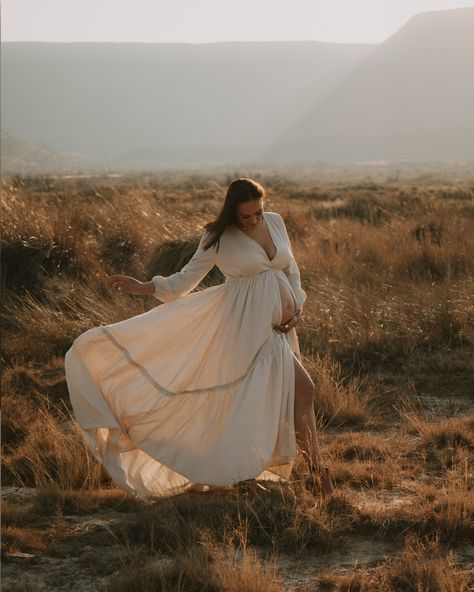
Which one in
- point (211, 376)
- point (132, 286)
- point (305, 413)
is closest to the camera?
point (305, 413)

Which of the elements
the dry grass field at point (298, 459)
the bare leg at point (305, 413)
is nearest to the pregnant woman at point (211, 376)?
the bare leg at point (305, 413)

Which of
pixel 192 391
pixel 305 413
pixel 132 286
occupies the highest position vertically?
pixel 132 286

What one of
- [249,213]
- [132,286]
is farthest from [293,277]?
[132,286]

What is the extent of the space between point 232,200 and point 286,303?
67 centimetres

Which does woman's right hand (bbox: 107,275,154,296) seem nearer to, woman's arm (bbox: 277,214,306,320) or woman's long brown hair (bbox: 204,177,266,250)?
woman's long brown hair (bbox: 204,177,266,250)

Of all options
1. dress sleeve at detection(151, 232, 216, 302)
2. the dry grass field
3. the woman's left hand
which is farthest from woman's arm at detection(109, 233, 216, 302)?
the dry grass field

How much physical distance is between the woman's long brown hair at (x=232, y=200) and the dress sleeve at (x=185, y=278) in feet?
0.36

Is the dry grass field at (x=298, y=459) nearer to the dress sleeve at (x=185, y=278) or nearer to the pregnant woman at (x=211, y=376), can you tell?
the pregnant woman at (x=211, y=376)

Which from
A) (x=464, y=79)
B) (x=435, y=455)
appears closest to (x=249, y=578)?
(x=435, y=455)

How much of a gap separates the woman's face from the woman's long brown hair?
2 cm

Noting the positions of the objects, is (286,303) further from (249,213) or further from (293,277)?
(249,213)

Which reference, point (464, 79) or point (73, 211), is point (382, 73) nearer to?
point (464, 79)

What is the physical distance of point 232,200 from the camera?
5465mm

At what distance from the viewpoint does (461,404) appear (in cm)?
766
